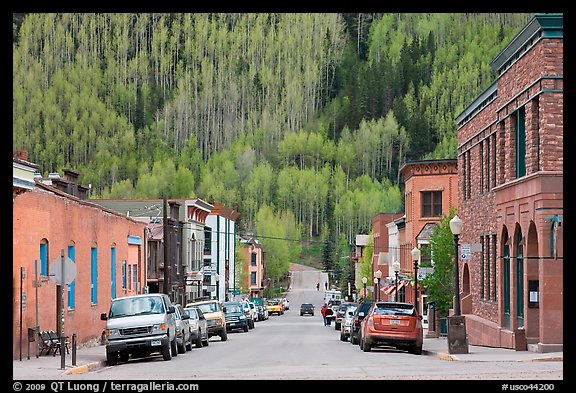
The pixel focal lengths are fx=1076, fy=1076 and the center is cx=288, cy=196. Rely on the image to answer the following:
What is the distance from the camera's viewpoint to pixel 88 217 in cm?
4069

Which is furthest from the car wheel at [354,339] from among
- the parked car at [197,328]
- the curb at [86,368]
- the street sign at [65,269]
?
the street sign at [65,269]

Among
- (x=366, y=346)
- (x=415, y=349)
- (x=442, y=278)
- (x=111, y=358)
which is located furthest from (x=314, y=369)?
(x=442, y=278)

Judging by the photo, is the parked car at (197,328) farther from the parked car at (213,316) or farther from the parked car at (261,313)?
the parked car at (261,313)

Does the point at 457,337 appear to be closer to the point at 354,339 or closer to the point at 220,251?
the point at 354,339

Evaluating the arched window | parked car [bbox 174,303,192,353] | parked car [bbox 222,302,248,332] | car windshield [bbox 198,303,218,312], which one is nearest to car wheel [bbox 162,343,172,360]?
parked car [bbox 174,303,192,353]

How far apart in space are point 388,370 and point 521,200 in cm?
1229

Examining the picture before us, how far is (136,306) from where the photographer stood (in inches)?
1243

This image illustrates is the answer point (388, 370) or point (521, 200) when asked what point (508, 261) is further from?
point (388, 370)

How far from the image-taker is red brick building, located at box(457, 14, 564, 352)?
30641 millimetres

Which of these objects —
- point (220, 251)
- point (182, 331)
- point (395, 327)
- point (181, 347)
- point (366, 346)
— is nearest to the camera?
point (395, 327)

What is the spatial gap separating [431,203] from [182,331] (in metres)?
44.0

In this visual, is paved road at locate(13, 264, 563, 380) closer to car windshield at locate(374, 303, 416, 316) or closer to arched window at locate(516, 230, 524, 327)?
car windshield at locate(374, 303, 416, 316)
